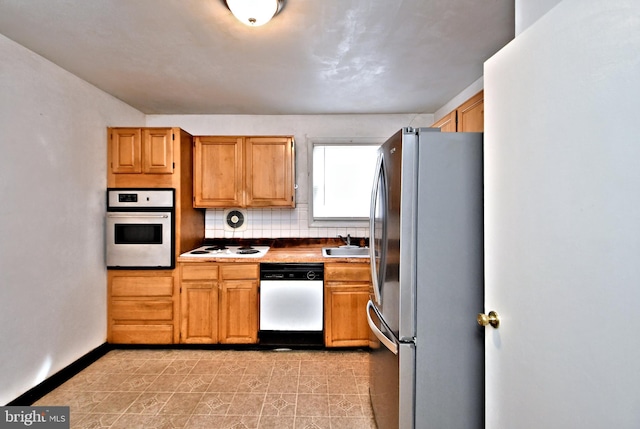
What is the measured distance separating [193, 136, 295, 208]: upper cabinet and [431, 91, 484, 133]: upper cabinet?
173 cm

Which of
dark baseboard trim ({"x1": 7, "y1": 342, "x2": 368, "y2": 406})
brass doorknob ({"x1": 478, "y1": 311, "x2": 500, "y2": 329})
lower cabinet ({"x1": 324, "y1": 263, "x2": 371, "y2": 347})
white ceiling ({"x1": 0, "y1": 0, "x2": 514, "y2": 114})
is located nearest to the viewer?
brass doorknob ({"x1": 478, "y1": 311, "x2": 500, "y2": 329})

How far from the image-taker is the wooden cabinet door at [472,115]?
1.45 metres

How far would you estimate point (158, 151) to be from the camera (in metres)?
2.75

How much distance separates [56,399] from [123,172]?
1894mm

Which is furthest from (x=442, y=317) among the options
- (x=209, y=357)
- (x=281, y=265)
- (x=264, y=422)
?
(x=209, y=357)

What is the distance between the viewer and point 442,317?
128cm

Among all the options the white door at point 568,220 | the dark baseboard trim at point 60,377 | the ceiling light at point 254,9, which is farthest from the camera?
the dark baseboard trim at point 60,377

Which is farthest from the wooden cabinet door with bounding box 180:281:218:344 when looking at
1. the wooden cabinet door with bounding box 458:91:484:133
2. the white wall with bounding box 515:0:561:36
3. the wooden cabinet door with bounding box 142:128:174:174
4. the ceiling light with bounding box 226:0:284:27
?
the white wall with bounding box 515:0:561:36

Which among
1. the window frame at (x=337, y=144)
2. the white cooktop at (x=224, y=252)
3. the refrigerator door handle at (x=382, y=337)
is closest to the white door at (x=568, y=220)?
the refrigerator door handle at (x=382, y=337)

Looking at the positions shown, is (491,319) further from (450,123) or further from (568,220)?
(450,123)

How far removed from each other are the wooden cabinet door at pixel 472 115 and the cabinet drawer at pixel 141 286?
9.06 feet

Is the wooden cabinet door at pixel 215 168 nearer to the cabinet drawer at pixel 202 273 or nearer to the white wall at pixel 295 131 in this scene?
the white wall at pixel 295 131

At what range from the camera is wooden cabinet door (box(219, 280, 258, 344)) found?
2.68 m

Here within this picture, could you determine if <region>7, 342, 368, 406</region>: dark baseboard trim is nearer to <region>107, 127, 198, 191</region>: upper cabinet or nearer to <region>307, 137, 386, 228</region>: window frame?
<region>307, 137, 386, 228</region>: window frame
